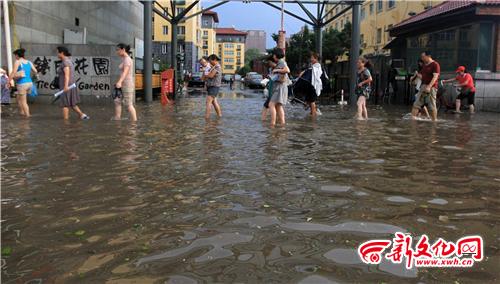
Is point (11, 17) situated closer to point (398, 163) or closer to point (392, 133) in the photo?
point (392, 133)

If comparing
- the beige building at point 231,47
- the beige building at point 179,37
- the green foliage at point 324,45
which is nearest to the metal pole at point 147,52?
the green foliage at point 324,45

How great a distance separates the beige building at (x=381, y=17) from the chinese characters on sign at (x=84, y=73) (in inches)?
1110

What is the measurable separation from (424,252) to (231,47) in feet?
552

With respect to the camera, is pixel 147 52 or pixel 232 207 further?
pixel 147 52

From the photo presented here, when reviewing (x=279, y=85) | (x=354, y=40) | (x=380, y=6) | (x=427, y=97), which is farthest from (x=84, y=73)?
(x=380, y=6)

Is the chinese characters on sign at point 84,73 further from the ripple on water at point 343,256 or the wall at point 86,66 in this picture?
the ripple on water at point 343,256

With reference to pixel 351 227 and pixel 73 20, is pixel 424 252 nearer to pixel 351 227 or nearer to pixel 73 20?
pixel 351 227

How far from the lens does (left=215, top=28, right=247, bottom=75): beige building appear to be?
16788cm

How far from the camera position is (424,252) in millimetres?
3295

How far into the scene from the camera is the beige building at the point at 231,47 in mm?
167875

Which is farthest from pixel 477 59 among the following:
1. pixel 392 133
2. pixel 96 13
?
pixel 96 13

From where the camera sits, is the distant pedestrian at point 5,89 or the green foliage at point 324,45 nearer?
the distant pedestrian at point 5,89

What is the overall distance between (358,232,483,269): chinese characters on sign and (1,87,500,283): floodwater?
0.25ft

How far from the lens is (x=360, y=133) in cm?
1016
